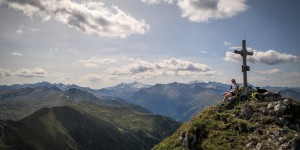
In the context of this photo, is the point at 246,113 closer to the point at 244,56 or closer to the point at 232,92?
the point at 232,92

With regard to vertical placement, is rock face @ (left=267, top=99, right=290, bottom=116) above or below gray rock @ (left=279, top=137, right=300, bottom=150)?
above

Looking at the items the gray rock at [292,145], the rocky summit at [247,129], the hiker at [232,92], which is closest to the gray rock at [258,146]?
the rocky summit at [247,129]

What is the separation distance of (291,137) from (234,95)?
12207 millimetres

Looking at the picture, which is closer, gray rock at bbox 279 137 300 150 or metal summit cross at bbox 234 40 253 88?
gray rock at bbox 279 137 300 150

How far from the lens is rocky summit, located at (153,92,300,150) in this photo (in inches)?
927

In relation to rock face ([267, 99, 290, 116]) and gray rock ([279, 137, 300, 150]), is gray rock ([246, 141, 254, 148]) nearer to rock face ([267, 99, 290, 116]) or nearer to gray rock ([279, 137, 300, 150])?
gray rock ([279, 137, 300, 150])

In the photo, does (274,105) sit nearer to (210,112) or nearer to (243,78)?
(210,112)

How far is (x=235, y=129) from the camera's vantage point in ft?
88.1

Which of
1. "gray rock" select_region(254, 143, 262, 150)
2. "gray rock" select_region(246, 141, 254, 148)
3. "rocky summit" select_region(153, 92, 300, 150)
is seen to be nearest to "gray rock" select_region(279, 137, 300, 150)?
"rocky summit" select_region(153, 92, 300, 150)

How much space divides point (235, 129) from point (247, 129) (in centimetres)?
118

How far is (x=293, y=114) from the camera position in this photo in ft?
90.1

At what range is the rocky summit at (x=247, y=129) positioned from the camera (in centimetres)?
2355

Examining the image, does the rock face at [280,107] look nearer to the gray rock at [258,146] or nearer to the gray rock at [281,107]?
the gray rock at [281,107]

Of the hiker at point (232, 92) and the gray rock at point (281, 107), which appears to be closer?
the gray rock at point (281, 107)
